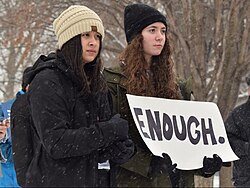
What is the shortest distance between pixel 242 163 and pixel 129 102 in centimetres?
233

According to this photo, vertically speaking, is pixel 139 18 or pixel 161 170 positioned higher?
pixel 139 18

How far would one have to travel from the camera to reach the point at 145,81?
4461 millimetres

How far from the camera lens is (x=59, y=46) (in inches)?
149

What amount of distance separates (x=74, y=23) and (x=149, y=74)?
96cm

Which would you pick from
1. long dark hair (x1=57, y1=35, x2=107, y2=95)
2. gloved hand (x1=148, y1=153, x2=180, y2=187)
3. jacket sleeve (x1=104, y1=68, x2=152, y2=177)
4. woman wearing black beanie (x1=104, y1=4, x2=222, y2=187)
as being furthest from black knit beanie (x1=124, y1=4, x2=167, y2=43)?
gloved hand (x1=148, y1=153, x2=180, y2=187)

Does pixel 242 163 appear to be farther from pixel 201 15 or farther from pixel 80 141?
pixel 201 15

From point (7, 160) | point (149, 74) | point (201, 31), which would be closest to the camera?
point (149, 74)

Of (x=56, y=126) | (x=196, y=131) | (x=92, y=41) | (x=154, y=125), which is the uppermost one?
(x=92, y=41)

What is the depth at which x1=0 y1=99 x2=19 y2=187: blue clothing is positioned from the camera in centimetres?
590

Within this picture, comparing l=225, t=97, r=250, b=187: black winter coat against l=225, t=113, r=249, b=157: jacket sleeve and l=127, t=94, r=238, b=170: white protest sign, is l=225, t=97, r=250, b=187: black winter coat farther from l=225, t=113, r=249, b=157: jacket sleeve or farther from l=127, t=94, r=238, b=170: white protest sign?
l=127, t=94, r=238, b=170: white protest sign

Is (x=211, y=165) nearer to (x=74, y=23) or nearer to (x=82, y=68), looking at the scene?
(x=82, y=68)

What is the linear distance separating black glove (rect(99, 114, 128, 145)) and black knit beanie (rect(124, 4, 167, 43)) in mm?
1125

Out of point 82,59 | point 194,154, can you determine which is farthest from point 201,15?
point 82,59

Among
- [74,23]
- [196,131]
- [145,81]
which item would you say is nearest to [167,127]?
[196,131]
